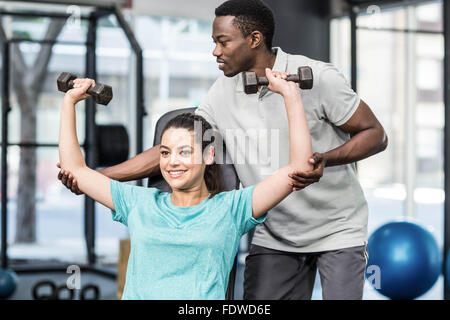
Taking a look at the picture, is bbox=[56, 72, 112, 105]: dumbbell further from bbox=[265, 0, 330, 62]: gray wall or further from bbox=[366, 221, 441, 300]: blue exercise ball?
bbox=[366, 221, 441, 300]: blue exercise ball

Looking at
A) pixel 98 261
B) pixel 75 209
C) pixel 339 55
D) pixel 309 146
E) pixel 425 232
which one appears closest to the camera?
pixel 309 146

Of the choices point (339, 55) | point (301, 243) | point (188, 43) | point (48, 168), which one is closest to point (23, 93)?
point (48, 168)

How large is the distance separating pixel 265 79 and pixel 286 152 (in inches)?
11.4

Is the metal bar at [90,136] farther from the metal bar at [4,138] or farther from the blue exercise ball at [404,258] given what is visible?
the blue exercise ball at [404,258]

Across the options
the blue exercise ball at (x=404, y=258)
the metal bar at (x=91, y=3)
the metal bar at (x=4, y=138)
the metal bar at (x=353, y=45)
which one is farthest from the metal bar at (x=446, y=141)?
the metal bar at (x=4, y=138)

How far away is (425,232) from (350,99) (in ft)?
6.60

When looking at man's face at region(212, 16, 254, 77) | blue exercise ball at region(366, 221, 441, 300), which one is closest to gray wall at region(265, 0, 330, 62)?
man's face at region(212, 16, 254, 77)

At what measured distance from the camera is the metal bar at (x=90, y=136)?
445 centimetres

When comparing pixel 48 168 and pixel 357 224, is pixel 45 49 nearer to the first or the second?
pixel 48 168

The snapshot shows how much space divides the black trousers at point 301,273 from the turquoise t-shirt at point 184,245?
0.26 metres

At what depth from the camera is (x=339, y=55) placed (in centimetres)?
357

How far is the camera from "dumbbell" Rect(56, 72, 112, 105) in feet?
4.31

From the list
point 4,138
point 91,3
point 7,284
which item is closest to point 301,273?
point 7,284

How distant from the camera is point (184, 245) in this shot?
1293mm
